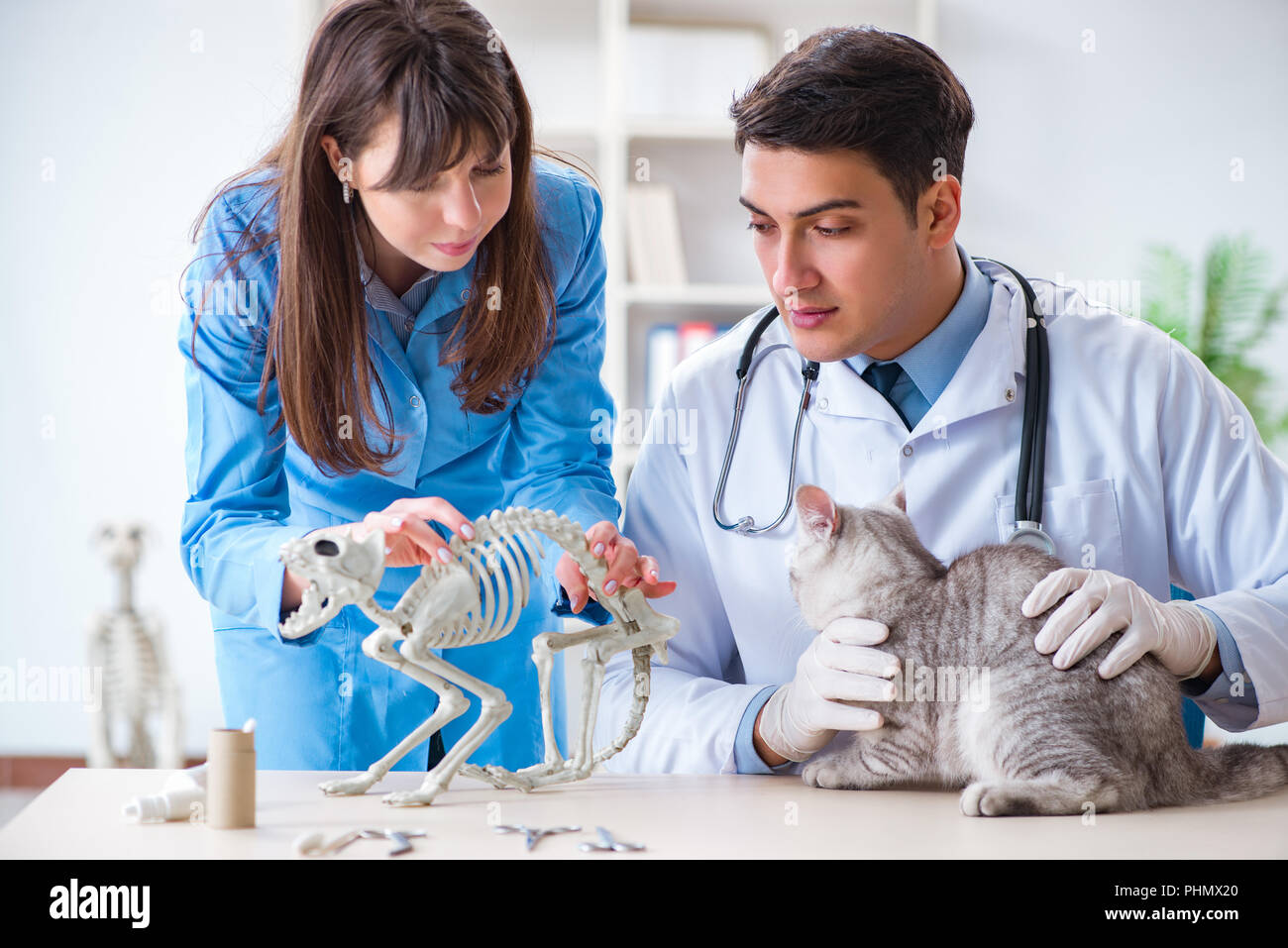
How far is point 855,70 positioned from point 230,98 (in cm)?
299

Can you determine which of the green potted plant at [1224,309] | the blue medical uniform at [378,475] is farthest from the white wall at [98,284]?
the green potted plant at [1224,309]

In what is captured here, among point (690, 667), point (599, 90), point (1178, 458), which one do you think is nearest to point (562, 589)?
point (690, 667)

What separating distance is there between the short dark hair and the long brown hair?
344 mm

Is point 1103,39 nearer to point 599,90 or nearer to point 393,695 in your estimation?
point 599,90

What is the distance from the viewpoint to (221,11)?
3.84m

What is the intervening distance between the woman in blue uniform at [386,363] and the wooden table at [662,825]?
0.23 m

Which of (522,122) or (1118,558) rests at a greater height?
(522,122)

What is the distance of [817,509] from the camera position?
54.6 inches

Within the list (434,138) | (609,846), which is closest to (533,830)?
(609,846)

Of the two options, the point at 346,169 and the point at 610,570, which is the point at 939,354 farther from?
the point at 346,169

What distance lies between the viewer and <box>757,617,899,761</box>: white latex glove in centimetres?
129

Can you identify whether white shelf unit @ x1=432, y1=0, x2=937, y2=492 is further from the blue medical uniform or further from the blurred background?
the blue medical uniform

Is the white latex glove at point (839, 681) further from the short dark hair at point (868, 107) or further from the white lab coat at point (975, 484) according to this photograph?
the short dark hair at point (868, 107)

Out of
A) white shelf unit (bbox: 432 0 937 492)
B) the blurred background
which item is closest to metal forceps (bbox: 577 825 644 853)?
white shelf unit (bbox: 432 0 937 492)
